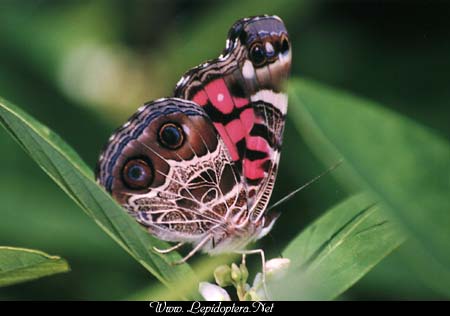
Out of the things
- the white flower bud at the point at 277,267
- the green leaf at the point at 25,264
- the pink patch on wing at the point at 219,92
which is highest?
the pink patch on wing at the point at 219,92

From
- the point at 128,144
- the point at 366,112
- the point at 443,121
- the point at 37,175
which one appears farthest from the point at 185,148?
the point at 443,121

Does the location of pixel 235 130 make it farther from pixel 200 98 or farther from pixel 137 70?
pixel 137 70

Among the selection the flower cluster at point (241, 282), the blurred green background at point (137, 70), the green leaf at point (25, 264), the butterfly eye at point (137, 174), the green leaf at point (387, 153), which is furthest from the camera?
the blurred green background at point (137, 70)

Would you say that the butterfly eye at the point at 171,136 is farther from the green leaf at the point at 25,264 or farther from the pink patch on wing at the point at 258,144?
the green leaf at the point at 25,264

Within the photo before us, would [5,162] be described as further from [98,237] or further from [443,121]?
[443,121]

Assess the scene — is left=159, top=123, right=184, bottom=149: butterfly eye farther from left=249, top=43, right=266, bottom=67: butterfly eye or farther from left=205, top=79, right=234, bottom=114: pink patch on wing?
left=249, top=43, right=266, bottom=67: butterfly eye

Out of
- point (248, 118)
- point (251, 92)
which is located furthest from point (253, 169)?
point (251, 92)

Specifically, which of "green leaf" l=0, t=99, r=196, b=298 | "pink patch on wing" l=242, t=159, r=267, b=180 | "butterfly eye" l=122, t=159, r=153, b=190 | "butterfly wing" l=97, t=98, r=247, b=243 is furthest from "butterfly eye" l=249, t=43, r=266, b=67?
"green leaf" l=0, t=99, r=196, b=298

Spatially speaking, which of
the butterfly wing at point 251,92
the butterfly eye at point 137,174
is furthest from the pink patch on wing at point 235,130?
the butterfly eye at point 137,174
